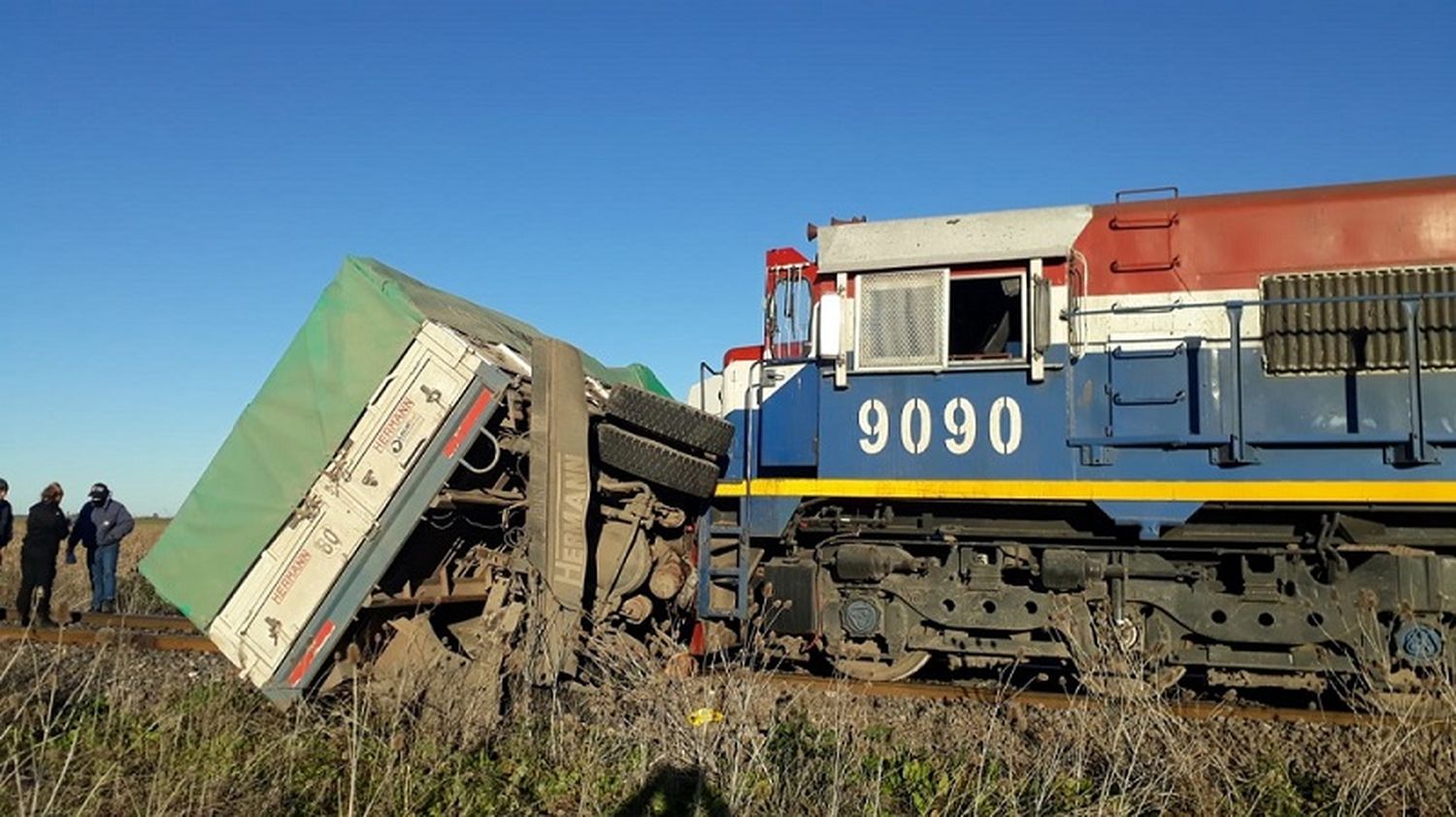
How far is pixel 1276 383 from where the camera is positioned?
7.40 metres

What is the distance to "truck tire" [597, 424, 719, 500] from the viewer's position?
24.2 ft

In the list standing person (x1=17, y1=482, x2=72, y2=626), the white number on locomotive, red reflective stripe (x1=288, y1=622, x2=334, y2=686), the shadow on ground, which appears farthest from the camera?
standing person (x1=17, y1=482, x2=72, y2=626)

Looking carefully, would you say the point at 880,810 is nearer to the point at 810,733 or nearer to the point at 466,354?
the point at 810,733

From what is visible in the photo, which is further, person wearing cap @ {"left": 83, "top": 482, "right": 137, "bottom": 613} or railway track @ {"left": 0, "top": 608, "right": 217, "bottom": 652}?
person wearing cap @ {"left": 83, "top": 482, "right": 137, "bottom": 613}

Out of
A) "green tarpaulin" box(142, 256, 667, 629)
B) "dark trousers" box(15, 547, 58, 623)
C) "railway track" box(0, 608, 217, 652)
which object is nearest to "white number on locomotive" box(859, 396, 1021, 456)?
"green tarpaulin" box(142, 256, 667, 629)

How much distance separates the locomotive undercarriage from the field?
1120 millimetres

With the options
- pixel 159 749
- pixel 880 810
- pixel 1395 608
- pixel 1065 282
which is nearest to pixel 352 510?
pixel 159 749

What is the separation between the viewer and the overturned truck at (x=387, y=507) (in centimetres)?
632

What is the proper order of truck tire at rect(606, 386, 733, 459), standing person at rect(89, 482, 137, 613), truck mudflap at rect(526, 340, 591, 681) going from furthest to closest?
standing person at rect(89, 482, 137, 613) < truck tire at rect(606, 386, 733, 459) < truck mudflap at rect(526, 340, 591, 681)

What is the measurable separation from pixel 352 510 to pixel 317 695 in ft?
3.60

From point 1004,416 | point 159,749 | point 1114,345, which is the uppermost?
point 1114,345

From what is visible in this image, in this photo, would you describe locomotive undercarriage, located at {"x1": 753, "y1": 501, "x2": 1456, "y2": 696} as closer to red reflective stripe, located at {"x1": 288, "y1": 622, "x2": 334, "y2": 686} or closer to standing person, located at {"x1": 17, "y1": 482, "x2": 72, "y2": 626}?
red reflective stripe, located at {"x1": 288, "y1": 622, "x2": 334, "y2": 686}

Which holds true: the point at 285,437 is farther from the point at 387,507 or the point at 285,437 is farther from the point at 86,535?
the point at 86,535

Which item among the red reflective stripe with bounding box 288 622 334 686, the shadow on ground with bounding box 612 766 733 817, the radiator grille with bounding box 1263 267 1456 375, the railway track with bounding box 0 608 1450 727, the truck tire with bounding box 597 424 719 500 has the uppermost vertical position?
the radiator grille with bounding box 1263 267 1456 375
